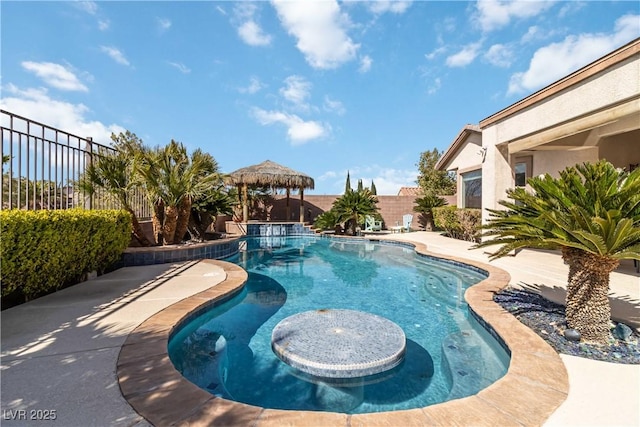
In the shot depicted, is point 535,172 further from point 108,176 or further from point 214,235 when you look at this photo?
point 108,176

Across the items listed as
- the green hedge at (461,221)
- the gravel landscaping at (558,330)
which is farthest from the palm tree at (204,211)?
the green hedge at (461,221)

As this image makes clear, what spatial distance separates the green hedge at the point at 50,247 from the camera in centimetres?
402

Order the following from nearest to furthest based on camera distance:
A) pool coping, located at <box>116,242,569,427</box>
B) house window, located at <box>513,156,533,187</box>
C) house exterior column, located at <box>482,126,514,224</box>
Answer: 1. pool coping, located at <box>116,242,569,427</box>
2. house exterior column, located at <box>482,126,514,224</box>
3. house window, located at <box>513,156,533,187</box>

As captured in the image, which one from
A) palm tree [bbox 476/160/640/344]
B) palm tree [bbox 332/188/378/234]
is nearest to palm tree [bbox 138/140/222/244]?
palm tree [bbox 476/160/640/344]

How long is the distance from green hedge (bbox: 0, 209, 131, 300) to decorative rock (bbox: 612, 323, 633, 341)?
8313 millimetres

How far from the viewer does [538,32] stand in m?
9.65

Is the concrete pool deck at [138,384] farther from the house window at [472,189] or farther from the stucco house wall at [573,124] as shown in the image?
the house window at [472,189]

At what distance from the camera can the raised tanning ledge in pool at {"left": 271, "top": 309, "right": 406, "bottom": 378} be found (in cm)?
334

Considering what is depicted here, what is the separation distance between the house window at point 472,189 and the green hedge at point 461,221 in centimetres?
86

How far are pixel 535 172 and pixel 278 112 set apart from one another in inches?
767

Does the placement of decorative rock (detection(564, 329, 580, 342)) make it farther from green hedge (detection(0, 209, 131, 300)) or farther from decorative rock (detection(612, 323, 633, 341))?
green hedge (detection(0, 209, 131, 300))

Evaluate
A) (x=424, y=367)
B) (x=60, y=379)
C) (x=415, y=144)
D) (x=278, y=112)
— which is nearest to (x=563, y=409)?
(x=424, y=367)

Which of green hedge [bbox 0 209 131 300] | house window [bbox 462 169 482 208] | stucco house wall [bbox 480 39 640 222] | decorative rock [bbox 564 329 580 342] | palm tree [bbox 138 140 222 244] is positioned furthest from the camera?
house window [bbox 462 169 482 208]

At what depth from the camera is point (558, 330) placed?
3826 mm
